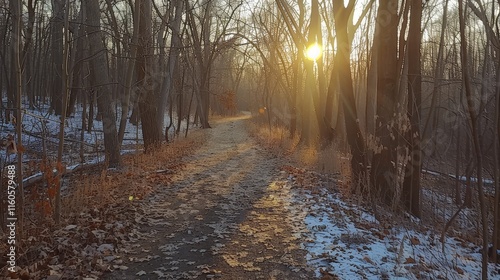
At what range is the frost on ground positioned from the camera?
441 centimetres

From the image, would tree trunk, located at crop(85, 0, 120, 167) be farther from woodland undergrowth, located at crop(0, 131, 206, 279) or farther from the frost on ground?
the frost on ground

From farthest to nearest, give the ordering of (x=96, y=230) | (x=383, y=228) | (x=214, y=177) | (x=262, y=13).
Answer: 1. (x=262, y=13)
2. (x=214, y=177)
3. (x=383, y=228)
4. (x=96, y=230)

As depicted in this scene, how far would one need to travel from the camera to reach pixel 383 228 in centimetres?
605

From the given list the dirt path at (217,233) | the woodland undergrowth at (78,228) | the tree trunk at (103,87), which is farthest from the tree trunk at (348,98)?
the tree trunk at (103,87)

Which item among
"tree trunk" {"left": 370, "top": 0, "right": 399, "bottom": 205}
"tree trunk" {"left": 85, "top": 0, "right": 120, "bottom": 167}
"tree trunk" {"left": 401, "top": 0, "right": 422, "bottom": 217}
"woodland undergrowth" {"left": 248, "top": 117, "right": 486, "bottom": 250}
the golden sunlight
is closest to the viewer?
"woodland undergrowth" {"left": 248, "top": 117, "right": 486, "bottom": 250}

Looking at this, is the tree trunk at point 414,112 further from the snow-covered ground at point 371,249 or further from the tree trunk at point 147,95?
the tree trunk at point 147,95

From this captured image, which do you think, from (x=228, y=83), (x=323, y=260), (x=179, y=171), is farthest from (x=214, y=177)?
(x=228, y=83)

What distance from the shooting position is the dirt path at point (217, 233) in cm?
427

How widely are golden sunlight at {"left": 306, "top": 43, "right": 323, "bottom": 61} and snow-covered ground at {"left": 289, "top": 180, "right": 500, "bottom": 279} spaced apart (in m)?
9.20

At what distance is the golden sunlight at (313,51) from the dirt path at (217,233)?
7449 millimetres

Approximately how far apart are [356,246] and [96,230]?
3646 mm

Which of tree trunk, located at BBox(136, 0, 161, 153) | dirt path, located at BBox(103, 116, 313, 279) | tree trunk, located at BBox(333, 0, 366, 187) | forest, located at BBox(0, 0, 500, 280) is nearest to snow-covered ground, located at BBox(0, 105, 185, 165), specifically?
forest, located at BBox(0, 0, 500, 280)

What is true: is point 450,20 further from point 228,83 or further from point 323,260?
point 228,83

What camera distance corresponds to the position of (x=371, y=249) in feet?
16.5
